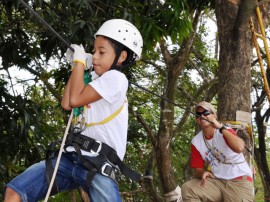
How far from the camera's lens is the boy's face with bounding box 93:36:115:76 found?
301 centimetres

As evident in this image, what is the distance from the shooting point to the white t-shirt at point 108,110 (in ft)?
9.58

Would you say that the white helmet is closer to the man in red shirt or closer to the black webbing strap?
the black webbing strap

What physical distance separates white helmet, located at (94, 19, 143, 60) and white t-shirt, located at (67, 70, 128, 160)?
19 cm

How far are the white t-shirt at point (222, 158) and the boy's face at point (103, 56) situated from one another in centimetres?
198

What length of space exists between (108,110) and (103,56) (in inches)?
11.7

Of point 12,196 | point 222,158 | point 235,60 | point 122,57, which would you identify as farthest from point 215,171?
point 12,196

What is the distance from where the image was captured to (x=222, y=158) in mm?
4770

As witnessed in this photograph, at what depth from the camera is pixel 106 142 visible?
2.96 m

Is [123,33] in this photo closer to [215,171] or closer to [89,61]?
[89,61]

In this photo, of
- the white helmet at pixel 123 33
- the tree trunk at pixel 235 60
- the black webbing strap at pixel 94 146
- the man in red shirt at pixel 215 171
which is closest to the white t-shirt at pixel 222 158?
the man in red shirt at pixel 215 171

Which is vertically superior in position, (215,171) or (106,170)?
(106,170)

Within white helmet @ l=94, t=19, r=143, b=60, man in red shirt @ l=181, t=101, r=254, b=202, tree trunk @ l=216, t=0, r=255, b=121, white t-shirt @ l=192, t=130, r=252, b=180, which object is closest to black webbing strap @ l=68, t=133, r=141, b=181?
white helmet @ l=94, t=19, r=143, b=60

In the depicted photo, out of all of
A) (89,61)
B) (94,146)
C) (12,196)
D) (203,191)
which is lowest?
(203,191)

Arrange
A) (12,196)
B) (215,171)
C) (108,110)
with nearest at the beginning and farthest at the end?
1. (12,196)
2. (108,110)
3. (215,171)
